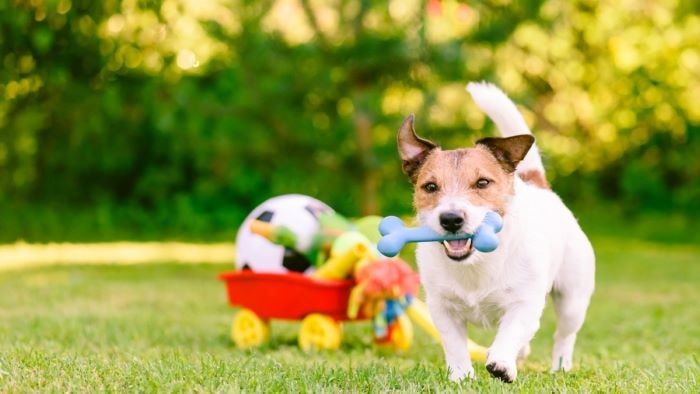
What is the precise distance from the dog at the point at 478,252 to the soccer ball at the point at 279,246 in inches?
70.5

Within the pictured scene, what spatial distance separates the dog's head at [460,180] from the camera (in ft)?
12.9

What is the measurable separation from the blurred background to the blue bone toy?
4605 mm

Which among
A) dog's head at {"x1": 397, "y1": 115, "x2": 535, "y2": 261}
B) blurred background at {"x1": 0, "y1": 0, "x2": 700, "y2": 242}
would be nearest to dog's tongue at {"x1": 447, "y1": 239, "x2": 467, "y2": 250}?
dog's head at {"x1": 397, "y1": 115, "x2": 535, "y2": 261}

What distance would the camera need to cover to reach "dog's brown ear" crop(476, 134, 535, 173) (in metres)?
4.26

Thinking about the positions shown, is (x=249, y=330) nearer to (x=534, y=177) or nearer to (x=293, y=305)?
(x=293, y=305)

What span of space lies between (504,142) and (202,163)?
11.3 m

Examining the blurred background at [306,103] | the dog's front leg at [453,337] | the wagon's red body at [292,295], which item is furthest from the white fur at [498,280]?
the blurred background at [306,103]

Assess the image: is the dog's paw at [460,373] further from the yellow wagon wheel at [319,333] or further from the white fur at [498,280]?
the yellow wagon wheel at [319,333]

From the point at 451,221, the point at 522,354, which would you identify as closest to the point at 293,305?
the point at 522,354

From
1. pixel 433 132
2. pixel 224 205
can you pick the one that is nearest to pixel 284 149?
pixel 433 132

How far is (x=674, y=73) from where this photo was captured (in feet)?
54.3

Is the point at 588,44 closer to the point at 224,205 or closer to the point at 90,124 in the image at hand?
the point at 224,205

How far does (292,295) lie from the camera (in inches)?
233

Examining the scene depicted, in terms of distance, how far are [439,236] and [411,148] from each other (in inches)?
24.0
